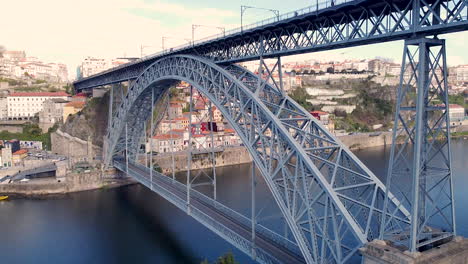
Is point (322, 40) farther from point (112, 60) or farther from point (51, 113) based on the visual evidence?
point (112, 60)

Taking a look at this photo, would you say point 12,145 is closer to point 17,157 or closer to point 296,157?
point 17,157

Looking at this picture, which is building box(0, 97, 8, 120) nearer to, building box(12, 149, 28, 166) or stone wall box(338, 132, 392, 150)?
building box(12, 149, 28, 166)

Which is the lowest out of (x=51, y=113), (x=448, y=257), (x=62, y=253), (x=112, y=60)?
(x=62, y=253)

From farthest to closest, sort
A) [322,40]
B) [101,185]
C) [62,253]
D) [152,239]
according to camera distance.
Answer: [101,185] → [152,239] → [62,253] → [322,40]

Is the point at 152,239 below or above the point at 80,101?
below

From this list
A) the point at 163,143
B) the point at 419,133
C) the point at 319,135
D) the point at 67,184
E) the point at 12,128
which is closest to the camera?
the point at 419,133

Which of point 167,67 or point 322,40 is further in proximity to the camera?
point 167,67

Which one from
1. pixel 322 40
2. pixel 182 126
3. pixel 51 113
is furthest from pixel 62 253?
pixel 51 113

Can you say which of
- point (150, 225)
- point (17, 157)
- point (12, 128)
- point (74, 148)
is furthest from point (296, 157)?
point (12, 128)
